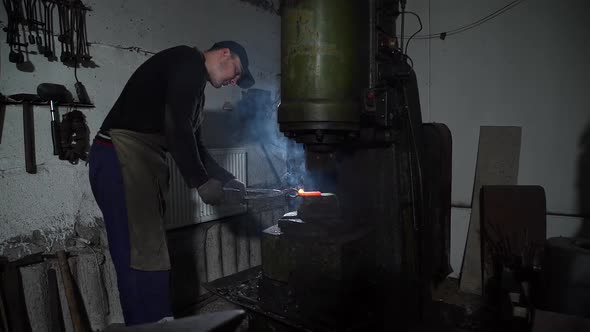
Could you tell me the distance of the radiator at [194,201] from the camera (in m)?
2.77

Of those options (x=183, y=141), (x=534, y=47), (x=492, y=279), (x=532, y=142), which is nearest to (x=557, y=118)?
(x=532, y=142)

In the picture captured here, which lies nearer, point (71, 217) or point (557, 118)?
point (71, 217)

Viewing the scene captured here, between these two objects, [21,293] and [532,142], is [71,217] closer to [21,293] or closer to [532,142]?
[21,293]

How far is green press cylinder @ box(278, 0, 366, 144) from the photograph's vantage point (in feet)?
5.11

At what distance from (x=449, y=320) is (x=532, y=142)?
183 cm

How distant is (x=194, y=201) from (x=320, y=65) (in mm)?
1782

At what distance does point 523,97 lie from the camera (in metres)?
3.00

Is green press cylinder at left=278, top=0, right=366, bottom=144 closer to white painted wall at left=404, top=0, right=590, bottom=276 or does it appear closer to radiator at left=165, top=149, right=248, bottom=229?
radiator at left=165, top=149, right=248, bottom=229

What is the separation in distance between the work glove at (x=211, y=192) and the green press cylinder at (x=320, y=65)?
0.44 m

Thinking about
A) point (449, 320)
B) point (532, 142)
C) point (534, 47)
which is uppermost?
point (534, 47)

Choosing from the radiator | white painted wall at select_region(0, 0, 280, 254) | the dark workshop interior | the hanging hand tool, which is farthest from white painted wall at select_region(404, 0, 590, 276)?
the hanging hand tool

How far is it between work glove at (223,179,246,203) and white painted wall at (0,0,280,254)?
995 millimetres

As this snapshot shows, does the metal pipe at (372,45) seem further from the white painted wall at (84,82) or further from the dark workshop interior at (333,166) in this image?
the white painted wall at (84,82)

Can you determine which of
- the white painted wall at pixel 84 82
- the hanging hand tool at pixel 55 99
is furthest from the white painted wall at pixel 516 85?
the hanging hand tool at pixel 55 99
